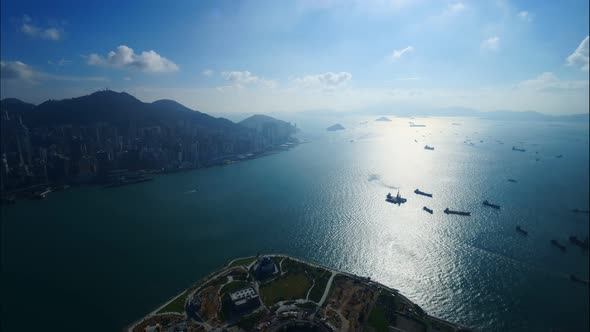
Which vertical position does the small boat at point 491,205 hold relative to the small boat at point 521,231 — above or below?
above

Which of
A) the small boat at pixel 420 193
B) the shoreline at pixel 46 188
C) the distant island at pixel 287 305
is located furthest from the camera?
the small boat at pixel 420 193

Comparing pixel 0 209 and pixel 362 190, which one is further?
pixel 362 190

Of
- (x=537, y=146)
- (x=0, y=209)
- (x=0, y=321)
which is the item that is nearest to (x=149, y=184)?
(x=0, y=209)

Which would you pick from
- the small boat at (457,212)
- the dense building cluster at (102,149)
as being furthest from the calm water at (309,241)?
the dense building cluster at (102,149)

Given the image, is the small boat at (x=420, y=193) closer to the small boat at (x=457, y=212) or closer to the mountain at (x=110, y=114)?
the small boat at (x=457, y=212)

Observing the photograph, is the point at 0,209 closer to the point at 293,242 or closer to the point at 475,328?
the point at 293,242

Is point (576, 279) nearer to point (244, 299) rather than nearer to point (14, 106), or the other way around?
point (244, 299)
